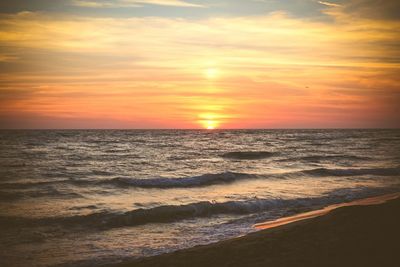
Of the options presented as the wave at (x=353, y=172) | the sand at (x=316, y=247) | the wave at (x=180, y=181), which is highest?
the sand at (x=316, y=247)

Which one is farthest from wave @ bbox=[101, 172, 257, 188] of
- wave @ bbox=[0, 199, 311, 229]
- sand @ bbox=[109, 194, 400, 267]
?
sand @ bbox=[109, 194, 400, 267]

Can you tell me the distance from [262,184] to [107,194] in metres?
8.87

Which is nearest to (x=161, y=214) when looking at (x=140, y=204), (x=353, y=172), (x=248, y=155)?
(x=140, y=204)

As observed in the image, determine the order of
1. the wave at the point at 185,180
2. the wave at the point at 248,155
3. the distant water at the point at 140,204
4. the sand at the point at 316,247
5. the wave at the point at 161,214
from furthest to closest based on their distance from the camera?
the wave at the point at 248,155 < the wave at the point at 185,180 < the wave at the point at 161,214 < the distant water at the point at 140,204 < the sand at the point at 316,247

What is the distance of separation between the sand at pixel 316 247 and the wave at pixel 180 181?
13.1 m

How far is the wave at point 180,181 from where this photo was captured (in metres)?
21.9

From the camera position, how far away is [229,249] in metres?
8.08

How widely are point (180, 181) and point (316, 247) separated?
16.0 m

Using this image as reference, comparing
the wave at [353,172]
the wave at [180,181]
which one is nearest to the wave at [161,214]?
the wave at [180,181]

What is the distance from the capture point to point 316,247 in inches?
292

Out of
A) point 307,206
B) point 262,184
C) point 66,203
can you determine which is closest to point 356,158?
point 262,184

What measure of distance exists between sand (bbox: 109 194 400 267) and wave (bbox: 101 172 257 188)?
13074 millimetres

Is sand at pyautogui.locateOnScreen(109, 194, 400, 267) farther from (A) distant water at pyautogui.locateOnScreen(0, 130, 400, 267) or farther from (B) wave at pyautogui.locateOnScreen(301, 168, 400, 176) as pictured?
(B) wave at pyautogui.locateOnScreen(301, 168, 400, 176)

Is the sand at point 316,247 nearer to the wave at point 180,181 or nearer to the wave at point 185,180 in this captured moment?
the wave at point 185,180
